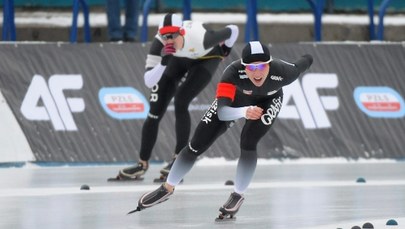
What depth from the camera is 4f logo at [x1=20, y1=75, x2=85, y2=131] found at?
52.5ft

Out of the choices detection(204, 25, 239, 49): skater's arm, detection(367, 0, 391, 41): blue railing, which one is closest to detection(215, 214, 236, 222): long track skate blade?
detection(204, 25, 239, 49): skater's arm

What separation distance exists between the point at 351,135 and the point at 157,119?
4301 millimetres

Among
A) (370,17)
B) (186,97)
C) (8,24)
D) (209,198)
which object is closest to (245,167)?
(209,198)

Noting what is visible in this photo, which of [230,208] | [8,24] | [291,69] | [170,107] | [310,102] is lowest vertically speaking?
[310,102]

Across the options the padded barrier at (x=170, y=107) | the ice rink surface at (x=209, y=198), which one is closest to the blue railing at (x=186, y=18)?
the padded barrier at (x=170, y=107)

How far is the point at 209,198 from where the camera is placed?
12.4 meters

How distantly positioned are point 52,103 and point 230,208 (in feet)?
19.8

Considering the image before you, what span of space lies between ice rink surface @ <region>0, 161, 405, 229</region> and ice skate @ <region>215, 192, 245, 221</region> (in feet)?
0.34

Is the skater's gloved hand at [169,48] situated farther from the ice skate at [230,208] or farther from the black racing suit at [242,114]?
the ice skate at [230,208]

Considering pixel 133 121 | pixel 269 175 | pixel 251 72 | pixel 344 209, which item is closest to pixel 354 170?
pixel 269 175

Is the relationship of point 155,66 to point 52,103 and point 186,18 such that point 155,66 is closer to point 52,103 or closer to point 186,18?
point 52,103

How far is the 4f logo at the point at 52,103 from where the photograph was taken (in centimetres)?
1600

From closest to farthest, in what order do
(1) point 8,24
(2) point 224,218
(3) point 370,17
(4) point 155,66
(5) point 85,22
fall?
(2) point 224,218, (4) point 155,66, (1) point 8,24, (5) point 85,22, (3) point 370,17

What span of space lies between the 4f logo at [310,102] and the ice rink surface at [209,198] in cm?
67
